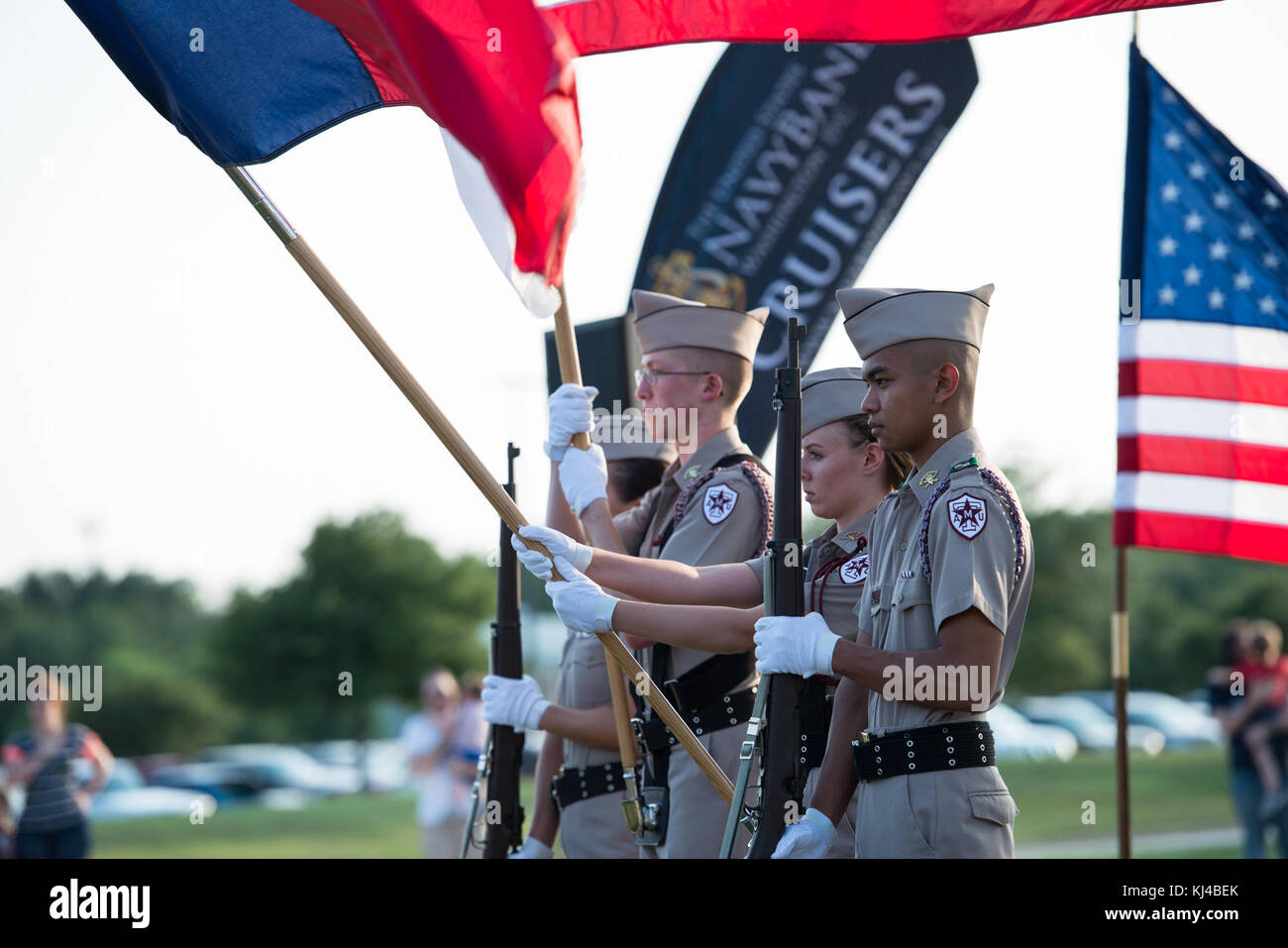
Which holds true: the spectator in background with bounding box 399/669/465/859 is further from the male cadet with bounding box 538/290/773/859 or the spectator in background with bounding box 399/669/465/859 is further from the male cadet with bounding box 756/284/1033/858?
the male cadet with bounding box 756/284/1033/858

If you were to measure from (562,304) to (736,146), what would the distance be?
3646 mm

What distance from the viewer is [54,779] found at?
32.4ft

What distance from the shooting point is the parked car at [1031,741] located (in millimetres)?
37875

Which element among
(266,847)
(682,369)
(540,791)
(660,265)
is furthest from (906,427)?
(266,847)

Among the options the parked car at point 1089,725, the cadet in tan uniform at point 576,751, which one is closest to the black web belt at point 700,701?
the cadet in tan uniform at point 576,751

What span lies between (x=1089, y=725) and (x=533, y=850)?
4142 cm

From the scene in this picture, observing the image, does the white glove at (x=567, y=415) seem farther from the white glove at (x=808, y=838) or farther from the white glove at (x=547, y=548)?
the white glove at (x=808, y=838)

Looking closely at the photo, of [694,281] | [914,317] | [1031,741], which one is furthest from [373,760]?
[914,317]

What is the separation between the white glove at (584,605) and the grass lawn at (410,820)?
16.9 m

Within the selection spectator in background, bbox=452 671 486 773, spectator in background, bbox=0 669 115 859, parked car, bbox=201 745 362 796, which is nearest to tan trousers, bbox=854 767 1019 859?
spectator in background, bbox=0 669 115 859

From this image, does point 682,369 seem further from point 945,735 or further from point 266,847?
point 266,847

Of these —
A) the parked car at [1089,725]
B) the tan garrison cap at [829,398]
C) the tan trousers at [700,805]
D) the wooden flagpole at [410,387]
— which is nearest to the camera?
the wooden flagpole at [410,387]

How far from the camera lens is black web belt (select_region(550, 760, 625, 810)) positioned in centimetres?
565
